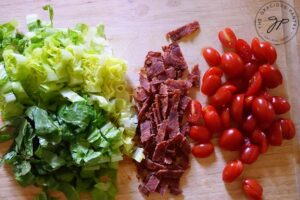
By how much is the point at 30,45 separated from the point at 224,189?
906 mm

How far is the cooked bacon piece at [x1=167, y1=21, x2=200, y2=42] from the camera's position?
1874 mm

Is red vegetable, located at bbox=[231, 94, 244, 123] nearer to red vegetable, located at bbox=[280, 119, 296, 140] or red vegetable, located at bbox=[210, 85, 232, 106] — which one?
red vegetable, located at bbox=[210, 85, 232, 106]

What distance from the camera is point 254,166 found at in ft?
6.03

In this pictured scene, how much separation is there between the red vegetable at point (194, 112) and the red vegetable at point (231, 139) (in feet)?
0.38

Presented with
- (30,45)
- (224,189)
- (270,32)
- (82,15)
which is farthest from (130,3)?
(224,189)

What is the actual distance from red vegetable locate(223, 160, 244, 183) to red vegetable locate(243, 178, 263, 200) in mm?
50

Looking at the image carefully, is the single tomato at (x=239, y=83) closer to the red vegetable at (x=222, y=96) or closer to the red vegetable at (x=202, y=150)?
the red vegetable at (x=222, y=96)

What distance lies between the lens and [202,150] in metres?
1.80

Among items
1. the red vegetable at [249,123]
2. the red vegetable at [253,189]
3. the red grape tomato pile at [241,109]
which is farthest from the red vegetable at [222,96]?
the red vegetable at [253,189]

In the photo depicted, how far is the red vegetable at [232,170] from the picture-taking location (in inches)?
70.1

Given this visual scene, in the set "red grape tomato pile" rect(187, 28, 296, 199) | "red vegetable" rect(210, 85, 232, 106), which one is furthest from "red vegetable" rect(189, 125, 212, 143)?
"red vegetable" rect(210, 85, 232, 106)

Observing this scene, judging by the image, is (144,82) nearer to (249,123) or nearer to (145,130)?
(145,130)

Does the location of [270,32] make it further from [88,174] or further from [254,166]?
[88,174]

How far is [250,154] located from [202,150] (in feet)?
0.59
